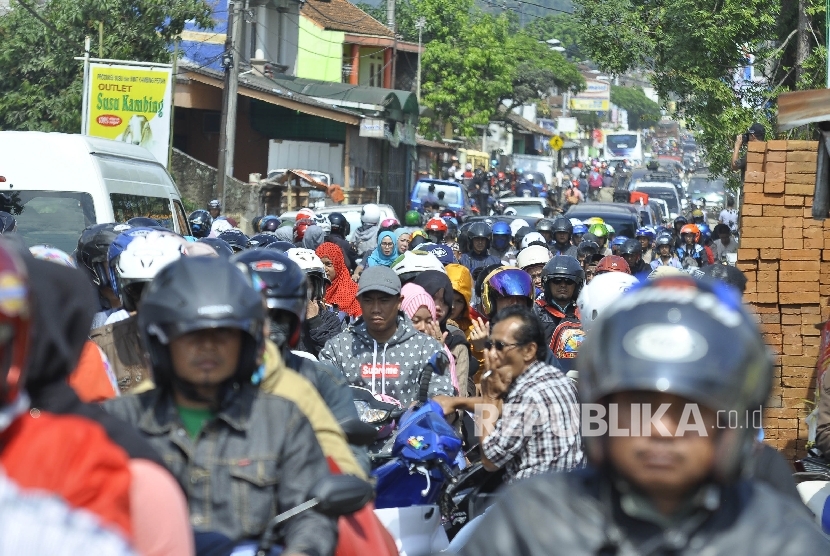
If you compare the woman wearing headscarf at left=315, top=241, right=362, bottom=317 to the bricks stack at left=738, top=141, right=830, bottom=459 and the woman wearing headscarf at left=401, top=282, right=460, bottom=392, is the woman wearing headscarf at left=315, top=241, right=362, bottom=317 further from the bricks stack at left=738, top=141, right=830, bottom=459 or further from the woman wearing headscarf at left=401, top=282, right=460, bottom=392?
the bricks stack at left=738, top=141, right=830, bottom=459

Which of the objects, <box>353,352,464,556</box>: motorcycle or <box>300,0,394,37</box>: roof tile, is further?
<box>300,0,394,37</box>: roof tile

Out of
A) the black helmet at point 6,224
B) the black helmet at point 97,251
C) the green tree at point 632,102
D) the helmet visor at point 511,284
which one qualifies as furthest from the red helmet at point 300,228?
the green tree at point 632,102

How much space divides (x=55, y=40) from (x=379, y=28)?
28.0 meters

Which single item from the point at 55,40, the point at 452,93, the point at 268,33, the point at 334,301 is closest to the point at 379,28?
the point at 452,93

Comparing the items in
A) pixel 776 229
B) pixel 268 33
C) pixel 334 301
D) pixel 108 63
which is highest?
pixel 268 33

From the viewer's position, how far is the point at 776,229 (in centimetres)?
990

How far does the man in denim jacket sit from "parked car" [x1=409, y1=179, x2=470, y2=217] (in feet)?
104

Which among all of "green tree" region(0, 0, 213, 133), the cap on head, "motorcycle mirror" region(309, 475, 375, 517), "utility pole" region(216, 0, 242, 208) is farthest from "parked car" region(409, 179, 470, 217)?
"motorcycle mirror" region(309, 475, 375, 517)

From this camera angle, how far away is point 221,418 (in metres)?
3.52

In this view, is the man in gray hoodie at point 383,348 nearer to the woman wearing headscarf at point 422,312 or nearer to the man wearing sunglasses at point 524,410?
the woman wearing headscarf at point 422,312

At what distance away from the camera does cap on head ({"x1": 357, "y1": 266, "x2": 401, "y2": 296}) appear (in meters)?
7.72

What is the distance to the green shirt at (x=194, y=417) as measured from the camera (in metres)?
3.56

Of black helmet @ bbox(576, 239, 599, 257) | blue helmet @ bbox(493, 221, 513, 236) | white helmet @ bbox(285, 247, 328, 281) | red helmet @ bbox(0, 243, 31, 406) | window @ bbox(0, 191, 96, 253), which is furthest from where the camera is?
Result: blue helmet @ bbox(493, 221, 513, 236)

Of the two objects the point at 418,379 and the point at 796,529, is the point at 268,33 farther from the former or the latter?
the point at 796,529
